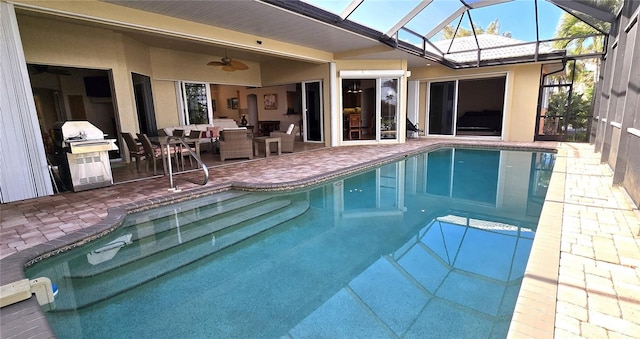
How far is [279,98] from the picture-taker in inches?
531

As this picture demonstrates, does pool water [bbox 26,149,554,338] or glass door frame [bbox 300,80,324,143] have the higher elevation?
glass door frame [bbox 300,80,324,143]

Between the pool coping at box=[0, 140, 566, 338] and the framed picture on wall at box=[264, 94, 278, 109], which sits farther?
the framed picture on wall at box=[264, 94, 278, 109]

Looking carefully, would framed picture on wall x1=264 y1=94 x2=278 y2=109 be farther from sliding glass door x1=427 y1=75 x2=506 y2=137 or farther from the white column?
the white column

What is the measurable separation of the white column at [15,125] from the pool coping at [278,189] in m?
1.76

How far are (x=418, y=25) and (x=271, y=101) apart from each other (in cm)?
745

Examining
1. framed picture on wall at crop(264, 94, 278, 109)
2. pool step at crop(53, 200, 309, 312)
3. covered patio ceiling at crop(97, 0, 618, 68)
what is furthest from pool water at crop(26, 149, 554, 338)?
framed picture on wall at crop(264, 94, 278, 109)

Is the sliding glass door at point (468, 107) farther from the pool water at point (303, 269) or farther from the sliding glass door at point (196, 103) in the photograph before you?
the sliding glass door at point (196, 103)

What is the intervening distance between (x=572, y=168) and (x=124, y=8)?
29.8ft

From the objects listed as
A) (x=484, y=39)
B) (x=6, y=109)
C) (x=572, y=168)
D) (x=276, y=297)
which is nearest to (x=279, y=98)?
(x=484, y=39)

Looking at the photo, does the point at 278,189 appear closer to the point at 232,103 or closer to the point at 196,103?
the point at 196,103

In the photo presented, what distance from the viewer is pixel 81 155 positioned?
4898mm

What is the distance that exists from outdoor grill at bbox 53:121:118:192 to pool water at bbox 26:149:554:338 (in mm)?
1797

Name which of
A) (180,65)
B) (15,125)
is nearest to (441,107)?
(180,65)

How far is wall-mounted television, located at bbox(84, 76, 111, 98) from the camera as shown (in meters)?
8.42
